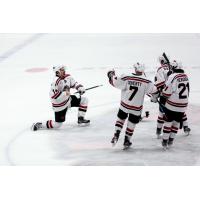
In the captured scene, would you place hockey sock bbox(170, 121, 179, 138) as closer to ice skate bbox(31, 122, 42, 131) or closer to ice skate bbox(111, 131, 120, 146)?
ice skate bbox(111, 131, 120, 146)

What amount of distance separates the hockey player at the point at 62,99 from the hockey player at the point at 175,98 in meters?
0.91

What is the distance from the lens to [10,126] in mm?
5773

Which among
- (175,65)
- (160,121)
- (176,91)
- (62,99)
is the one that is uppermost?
(175,65)

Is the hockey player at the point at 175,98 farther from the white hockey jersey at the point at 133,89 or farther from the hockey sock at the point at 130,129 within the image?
the hockey sock at the point at 130,129

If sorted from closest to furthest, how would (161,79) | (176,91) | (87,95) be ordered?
(176,91) < (161,79) < (87,95)

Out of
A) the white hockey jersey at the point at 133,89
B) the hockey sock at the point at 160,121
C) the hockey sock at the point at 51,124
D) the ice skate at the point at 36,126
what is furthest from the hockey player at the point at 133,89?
the ice skate at the point at 36,126

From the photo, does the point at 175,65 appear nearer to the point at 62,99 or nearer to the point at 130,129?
the point at 130,129

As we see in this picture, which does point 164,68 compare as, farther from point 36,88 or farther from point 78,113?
point 36,88

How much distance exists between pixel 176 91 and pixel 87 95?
184 centimetres

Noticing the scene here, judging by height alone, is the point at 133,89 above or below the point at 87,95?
above

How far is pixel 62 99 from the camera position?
220 inches

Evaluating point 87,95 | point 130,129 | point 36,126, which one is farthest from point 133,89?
point 87,95

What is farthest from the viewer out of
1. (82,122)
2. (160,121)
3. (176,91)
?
(82,122)

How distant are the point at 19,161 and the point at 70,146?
515 millimetres
